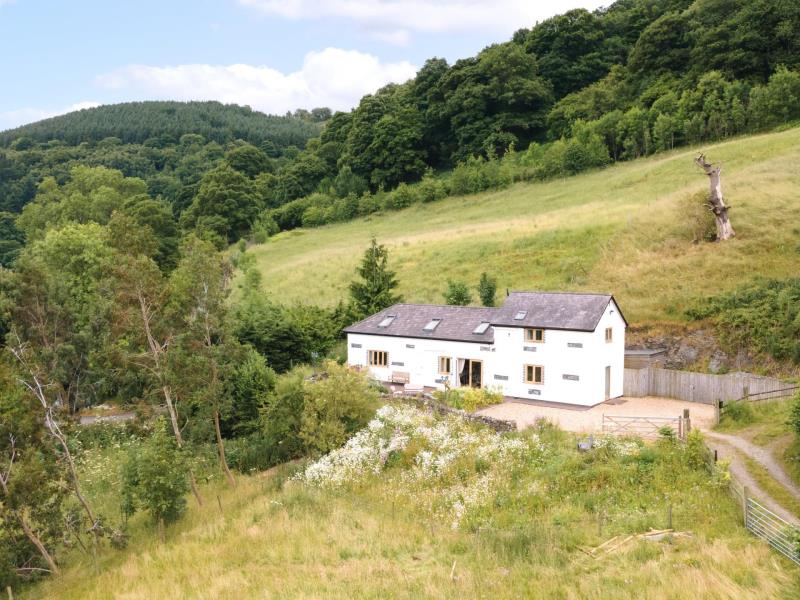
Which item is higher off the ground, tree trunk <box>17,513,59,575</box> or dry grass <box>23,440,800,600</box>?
dry grass <box>23,440,800,600</box>

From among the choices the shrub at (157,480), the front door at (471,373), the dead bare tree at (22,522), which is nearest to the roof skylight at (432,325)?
the front door at (471,373)

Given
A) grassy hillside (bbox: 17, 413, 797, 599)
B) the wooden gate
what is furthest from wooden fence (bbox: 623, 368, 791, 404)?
grassy hillside (bbox: 17, 413, 797, 599)

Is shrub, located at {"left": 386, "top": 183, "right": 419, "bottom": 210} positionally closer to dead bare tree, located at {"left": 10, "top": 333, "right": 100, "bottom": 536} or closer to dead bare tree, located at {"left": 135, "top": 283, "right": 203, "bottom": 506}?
dead bare tree, located at {"left": 135, "top": 283, "right": 203, "bottom": 506}

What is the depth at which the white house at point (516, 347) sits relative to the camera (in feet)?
89.2

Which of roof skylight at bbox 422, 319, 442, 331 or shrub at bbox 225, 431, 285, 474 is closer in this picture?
shrub at bbox 225, 431, 285, 474

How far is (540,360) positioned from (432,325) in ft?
19.9

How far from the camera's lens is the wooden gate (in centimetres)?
2180

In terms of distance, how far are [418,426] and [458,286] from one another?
15458 mm

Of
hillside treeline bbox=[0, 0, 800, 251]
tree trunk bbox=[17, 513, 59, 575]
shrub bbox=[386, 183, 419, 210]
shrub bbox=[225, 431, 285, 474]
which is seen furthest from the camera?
shrub bbox=[386, 183, 419, 210]

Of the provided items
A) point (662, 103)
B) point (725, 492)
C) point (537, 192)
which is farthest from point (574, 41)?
point (725, 492)

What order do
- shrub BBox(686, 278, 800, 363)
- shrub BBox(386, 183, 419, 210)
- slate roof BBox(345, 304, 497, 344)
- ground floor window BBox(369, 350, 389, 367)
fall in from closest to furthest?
shrub BBox(686, 278, 800, 363) → slate roof BBox(345, 304, 497, 344) → ground floor window BBox(369, 350, 389, 367) → shrub BBox(386, 183, 419, 210)

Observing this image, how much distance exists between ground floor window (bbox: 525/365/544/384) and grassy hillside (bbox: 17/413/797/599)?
584 centimetres

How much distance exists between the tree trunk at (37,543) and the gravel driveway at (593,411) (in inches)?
635

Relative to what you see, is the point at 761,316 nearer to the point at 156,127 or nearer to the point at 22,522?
the point at 22,522
